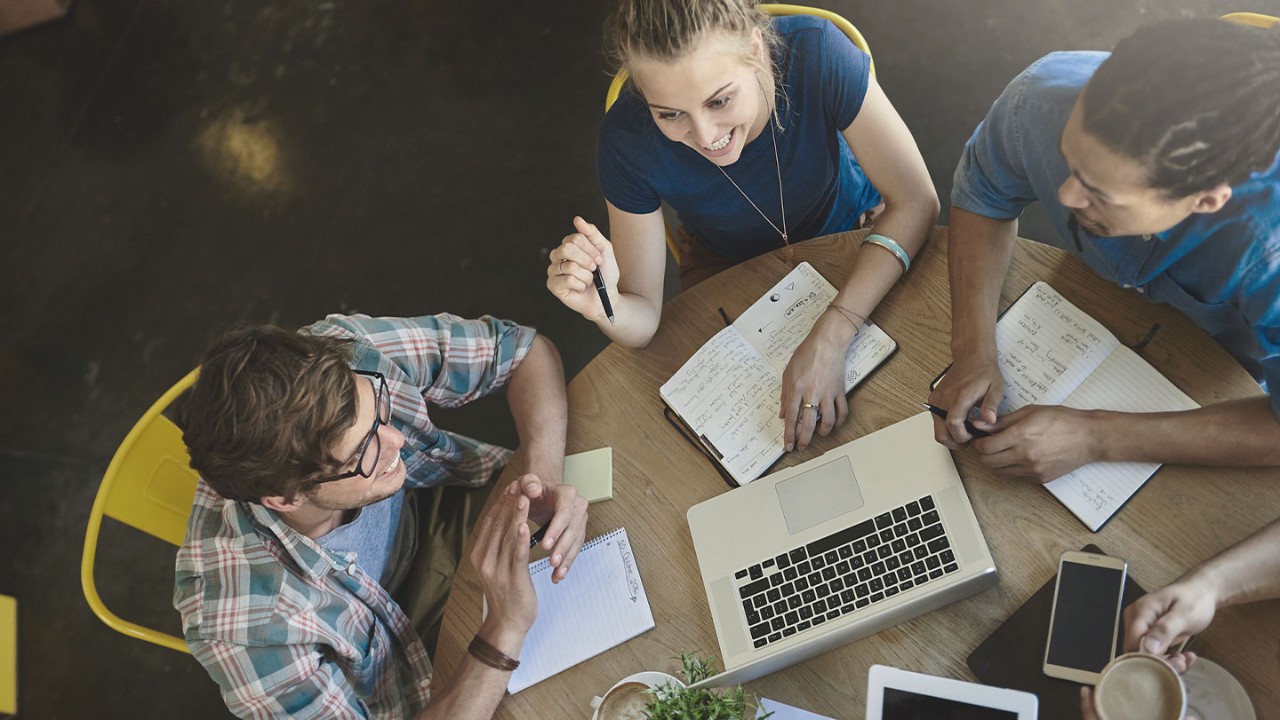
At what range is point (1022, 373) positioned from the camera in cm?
133

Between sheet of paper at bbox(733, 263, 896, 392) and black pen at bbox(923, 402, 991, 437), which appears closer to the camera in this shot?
black pen at bbox(923, 402, 991, 437)

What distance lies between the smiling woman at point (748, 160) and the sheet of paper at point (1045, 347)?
20 centimetres

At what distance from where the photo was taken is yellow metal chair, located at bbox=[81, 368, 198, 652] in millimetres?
1556

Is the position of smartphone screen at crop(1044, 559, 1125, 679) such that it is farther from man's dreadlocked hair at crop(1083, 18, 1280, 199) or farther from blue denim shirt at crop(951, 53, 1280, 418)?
man's dreadlocked hair at crop(1083, 18, 1280, 199)

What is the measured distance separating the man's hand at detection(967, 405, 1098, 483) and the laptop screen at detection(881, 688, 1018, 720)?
0.37 m

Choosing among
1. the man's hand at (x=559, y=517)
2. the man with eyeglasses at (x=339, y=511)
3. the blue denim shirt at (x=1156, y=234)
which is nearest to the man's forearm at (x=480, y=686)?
the man with eyeglasses at (x=339, y=511)

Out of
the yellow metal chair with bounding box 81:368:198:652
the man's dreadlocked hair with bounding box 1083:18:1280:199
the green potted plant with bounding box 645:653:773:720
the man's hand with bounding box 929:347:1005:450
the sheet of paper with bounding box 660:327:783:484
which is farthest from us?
the yellow metal chair with bounding box 81:368:198:652

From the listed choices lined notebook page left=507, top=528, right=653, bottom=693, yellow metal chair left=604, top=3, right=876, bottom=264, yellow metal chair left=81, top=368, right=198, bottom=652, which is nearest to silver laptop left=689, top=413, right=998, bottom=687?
lined notebook page left=507, top=528, right=653, bottom=693

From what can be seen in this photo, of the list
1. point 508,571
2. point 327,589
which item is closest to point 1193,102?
point 508,571

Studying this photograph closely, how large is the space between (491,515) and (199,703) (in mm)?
1509

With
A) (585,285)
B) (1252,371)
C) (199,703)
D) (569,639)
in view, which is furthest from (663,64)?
(199,703)

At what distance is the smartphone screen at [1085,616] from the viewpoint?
1135 millimetres

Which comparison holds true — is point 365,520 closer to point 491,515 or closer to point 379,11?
point 491,515

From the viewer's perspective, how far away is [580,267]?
1.42 meters
